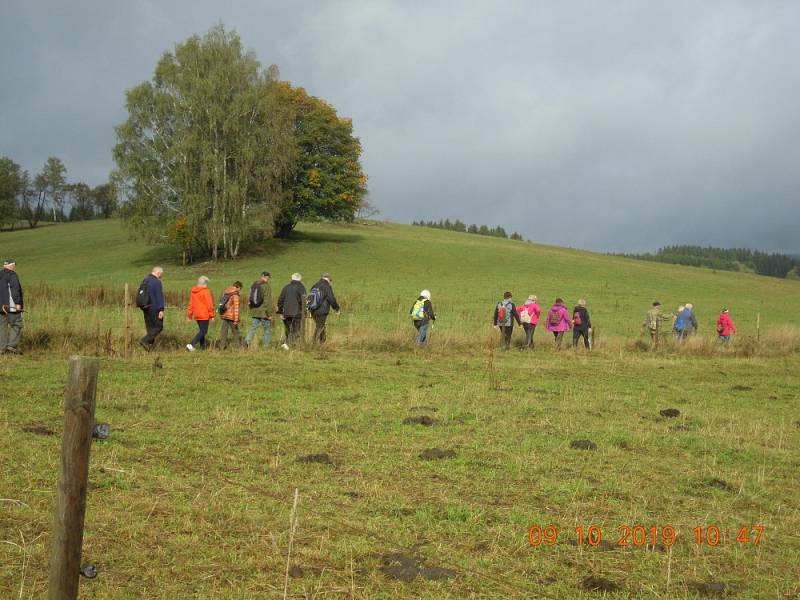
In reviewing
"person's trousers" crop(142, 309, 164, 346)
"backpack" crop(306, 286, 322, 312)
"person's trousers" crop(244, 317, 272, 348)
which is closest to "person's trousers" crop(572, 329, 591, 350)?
"backpack" crop(306, 286, 322, 312)

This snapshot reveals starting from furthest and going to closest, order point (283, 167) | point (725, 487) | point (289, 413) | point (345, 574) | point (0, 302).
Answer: point (283, 167), point (0, 302), point (289, 413), point (725, 487), point (345, 574)

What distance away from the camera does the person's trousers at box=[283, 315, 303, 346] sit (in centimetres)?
1977

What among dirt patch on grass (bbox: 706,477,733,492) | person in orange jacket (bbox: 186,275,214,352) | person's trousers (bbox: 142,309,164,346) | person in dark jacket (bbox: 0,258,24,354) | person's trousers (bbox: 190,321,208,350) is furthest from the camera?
person in orange jacket (bbox: 186,275,214,352)

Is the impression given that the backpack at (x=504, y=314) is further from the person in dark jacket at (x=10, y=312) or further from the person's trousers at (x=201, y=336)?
the person in dark jacket at (x=10, y=312)

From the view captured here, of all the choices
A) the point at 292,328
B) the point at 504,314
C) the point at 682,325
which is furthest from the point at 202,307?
the point at 682,325

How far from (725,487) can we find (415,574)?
4159 millimetres

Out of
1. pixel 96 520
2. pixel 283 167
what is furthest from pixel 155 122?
pixel 96 520

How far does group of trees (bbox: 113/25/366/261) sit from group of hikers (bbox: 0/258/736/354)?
31.4 meters

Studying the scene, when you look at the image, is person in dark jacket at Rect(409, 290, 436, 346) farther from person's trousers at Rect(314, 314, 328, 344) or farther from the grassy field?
person's trousers at Rect(314, 314, 328, 344)

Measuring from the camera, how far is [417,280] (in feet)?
163

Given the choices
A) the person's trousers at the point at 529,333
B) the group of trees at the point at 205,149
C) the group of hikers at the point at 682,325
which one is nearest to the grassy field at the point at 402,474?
the person's trousers at the point at 529,333

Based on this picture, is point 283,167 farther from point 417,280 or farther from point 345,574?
point 345,574
